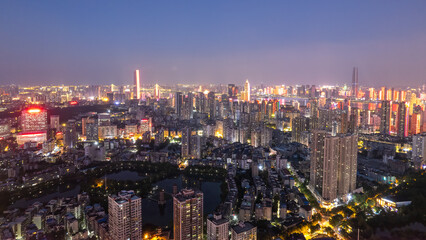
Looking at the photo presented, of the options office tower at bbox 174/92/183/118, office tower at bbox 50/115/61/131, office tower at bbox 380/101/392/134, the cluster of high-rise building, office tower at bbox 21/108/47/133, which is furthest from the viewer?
office tower at bbox 174/92/183/118

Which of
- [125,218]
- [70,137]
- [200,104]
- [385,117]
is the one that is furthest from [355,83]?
[125,218]

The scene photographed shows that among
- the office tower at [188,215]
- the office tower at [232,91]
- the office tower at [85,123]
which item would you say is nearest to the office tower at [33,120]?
the office tower at [85,123]

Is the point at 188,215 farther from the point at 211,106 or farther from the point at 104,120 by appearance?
the point at 211,106

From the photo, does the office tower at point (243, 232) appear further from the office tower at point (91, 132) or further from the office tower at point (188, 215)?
the office tower at point (91, 132)

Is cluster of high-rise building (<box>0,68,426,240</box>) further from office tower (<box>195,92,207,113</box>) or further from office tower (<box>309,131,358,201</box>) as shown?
office tower (<box>195,92,207,113</box>)

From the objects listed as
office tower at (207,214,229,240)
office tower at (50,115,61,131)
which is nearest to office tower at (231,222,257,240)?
office tower at (207,214,229,240)

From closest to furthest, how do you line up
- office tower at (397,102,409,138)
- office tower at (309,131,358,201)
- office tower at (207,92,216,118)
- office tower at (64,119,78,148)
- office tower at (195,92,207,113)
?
office tower at (309,131,358,201) → office tower at (64,119,78,148) → office tower at (397,102,409,138) → office tower at (207,92,216,118) → office tower at (195,92,207,113)

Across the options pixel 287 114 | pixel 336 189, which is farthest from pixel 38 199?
pixel 287 114
